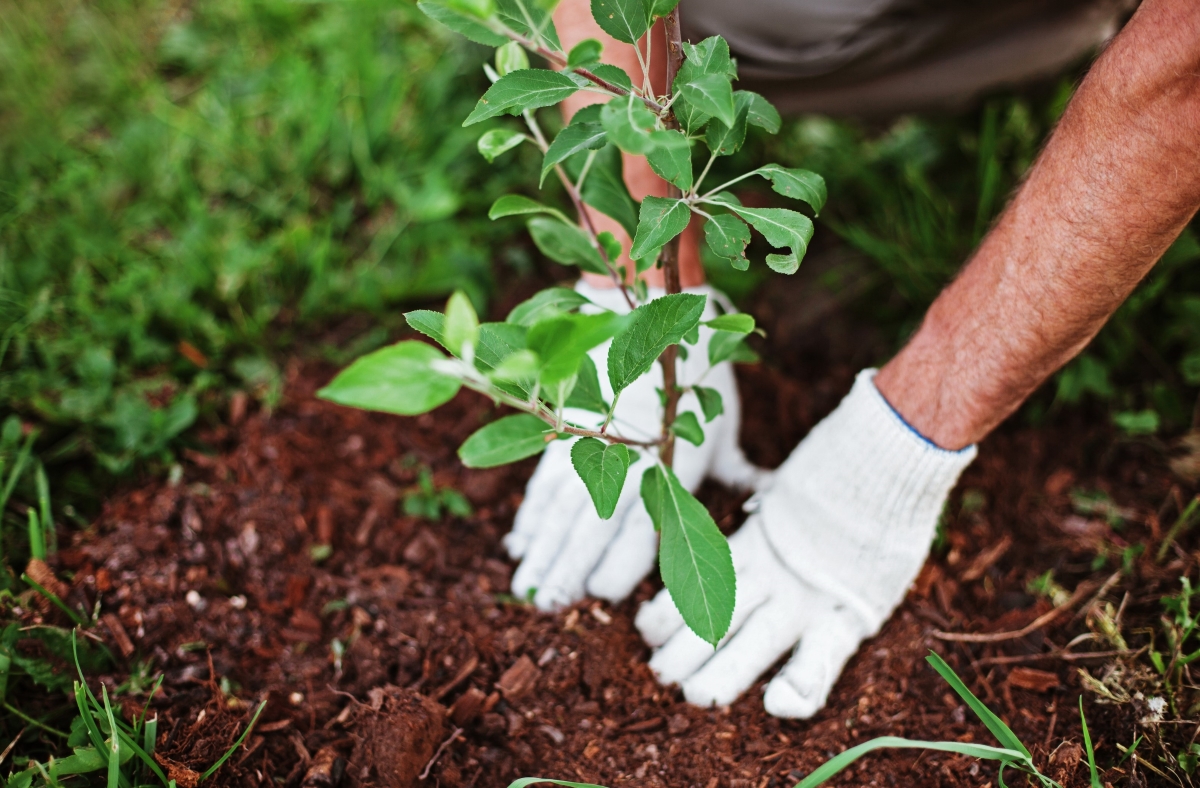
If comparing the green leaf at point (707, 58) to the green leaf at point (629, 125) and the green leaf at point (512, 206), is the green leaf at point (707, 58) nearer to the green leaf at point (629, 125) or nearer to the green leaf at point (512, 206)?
the green leaf at point (629, 125)

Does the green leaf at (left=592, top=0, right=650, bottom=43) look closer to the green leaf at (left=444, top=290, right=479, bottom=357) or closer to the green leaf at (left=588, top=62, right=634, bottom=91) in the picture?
the green leaf at (left=588, top=62, right=634, bottom=91)

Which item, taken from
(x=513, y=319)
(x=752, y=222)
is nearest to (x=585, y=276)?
(x=513, y=319)

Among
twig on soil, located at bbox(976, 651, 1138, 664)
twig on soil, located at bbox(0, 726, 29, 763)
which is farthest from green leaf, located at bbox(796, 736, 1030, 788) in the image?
twig on soil, located at bbox(0, 726, 29, 763)

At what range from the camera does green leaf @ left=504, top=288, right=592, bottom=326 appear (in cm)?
115

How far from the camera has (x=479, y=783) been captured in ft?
4.15

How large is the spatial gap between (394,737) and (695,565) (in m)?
0.58

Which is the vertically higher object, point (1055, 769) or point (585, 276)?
point (585, 276)

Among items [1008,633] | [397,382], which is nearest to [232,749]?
[397,382]

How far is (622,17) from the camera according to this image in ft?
2.97

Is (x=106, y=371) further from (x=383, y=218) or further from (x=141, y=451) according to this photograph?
(x=383, y=218)

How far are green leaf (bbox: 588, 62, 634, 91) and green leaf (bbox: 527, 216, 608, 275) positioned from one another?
33cm

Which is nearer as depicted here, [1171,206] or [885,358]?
[1171,206]

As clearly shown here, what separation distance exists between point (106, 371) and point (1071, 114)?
A: 1.94 metres

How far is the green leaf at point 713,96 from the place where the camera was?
→ 0.82m
